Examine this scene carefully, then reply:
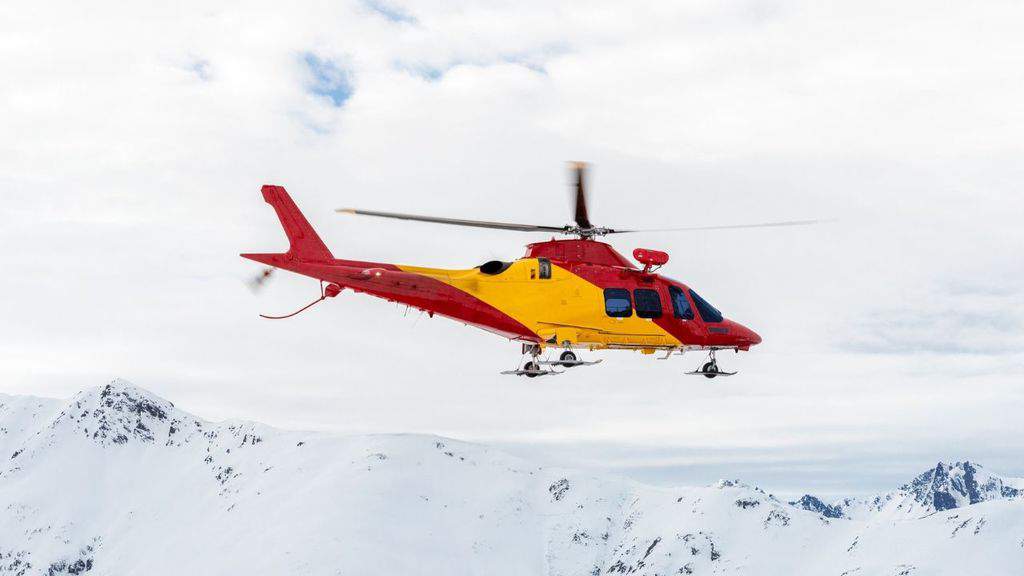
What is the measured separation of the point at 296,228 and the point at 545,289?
8.45 m

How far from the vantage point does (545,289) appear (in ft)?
119

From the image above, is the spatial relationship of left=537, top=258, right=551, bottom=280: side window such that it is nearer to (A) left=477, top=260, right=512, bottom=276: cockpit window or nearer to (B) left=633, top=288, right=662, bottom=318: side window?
(A) left=477, top=260, right=512, bottom=276: cockpit window

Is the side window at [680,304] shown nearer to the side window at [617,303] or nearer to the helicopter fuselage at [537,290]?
the helicopter fuselage at [537,290]

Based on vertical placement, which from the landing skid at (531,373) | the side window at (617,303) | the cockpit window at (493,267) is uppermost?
the cockpit window at (493,267)

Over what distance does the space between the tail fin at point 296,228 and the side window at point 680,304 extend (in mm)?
12277

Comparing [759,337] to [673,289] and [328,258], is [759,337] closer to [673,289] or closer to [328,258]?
[673,289]

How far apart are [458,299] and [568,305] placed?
3.70 metres

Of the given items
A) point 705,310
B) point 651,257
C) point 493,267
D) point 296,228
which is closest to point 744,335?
point 705,310

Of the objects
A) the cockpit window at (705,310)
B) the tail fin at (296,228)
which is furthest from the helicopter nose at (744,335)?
the tail fin at (296,228)

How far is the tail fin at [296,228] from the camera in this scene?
34.9 metres

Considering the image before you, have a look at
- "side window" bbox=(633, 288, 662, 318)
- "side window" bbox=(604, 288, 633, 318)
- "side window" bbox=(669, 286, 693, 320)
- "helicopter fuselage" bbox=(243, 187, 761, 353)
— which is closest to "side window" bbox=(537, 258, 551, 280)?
"helicopter fuselage" bbox=(243, 187, 761, 353)

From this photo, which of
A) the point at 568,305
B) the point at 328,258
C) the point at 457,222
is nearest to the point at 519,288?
the point at 568,305

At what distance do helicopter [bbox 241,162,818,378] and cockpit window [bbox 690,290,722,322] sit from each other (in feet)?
2.14

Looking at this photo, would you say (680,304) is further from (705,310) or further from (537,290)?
(537,290)
